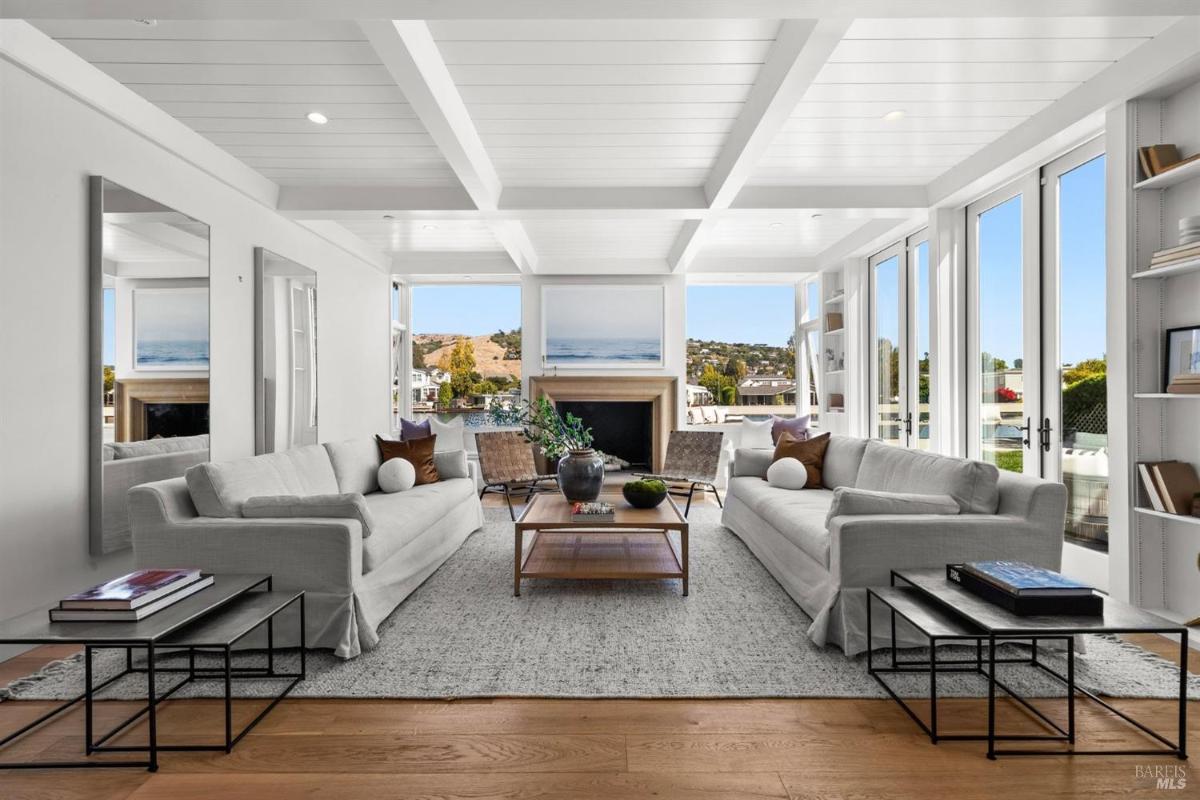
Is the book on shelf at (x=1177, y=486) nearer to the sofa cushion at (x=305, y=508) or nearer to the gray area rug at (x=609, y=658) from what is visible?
the gray area rug at (x=609, y=658)

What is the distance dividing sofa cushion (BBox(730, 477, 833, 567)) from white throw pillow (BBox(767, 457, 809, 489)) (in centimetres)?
7

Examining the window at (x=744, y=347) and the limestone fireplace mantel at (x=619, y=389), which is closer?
the limestone fireplace mantel at (x=619, y=389)

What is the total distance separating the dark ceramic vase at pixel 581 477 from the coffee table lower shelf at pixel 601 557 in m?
0.31

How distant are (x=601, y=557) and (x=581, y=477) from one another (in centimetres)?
52

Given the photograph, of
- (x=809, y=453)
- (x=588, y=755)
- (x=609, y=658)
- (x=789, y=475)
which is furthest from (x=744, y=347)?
(x=588, y=755)

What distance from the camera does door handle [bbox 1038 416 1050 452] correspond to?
3717 mm

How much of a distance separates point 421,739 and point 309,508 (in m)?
1.18

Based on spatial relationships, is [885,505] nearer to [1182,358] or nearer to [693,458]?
[1182,358]

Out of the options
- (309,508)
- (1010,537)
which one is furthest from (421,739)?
(1010,537)

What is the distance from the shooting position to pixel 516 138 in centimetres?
361

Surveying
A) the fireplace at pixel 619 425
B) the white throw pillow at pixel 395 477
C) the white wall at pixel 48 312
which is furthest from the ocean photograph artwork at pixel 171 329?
the fireplace at pixel 619 425

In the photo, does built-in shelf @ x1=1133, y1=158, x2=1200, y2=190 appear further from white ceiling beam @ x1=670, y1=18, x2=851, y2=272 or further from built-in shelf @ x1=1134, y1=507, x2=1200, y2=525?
white ceiling beam @ x1=670, y1=18, x2=851, y2=272

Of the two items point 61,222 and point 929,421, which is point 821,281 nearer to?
point 929,421

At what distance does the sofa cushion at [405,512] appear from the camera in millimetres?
2883
